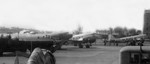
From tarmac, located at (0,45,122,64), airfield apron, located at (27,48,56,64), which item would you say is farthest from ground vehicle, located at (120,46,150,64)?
tarmac, located at (0,45,122,64)

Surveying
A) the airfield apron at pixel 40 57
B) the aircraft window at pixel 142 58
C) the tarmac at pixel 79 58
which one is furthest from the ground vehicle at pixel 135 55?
the tarmac at pixel 79 58

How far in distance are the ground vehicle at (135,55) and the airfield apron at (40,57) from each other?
8.20 meters

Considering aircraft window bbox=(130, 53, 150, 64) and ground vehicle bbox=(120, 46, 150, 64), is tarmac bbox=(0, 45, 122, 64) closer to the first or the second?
ground vehicle bbox=(120, 46, 150, 64)

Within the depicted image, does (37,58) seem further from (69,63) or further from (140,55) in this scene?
(69,63)

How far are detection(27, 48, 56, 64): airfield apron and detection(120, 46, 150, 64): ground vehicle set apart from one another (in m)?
8.20

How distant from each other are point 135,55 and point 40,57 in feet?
29.2

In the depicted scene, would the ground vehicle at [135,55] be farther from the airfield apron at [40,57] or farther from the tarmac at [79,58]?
the tarmac at [79,58]

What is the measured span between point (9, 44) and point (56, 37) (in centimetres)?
1140

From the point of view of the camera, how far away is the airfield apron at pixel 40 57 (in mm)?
5142

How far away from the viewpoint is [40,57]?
547cm

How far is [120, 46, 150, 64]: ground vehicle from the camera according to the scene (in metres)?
13.2

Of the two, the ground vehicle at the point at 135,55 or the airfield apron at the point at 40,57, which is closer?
the airfield apron at the point at 40,57

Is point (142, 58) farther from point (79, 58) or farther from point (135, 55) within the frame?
point (79, 58)

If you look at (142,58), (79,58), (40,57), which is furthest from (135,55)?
(79,58)
